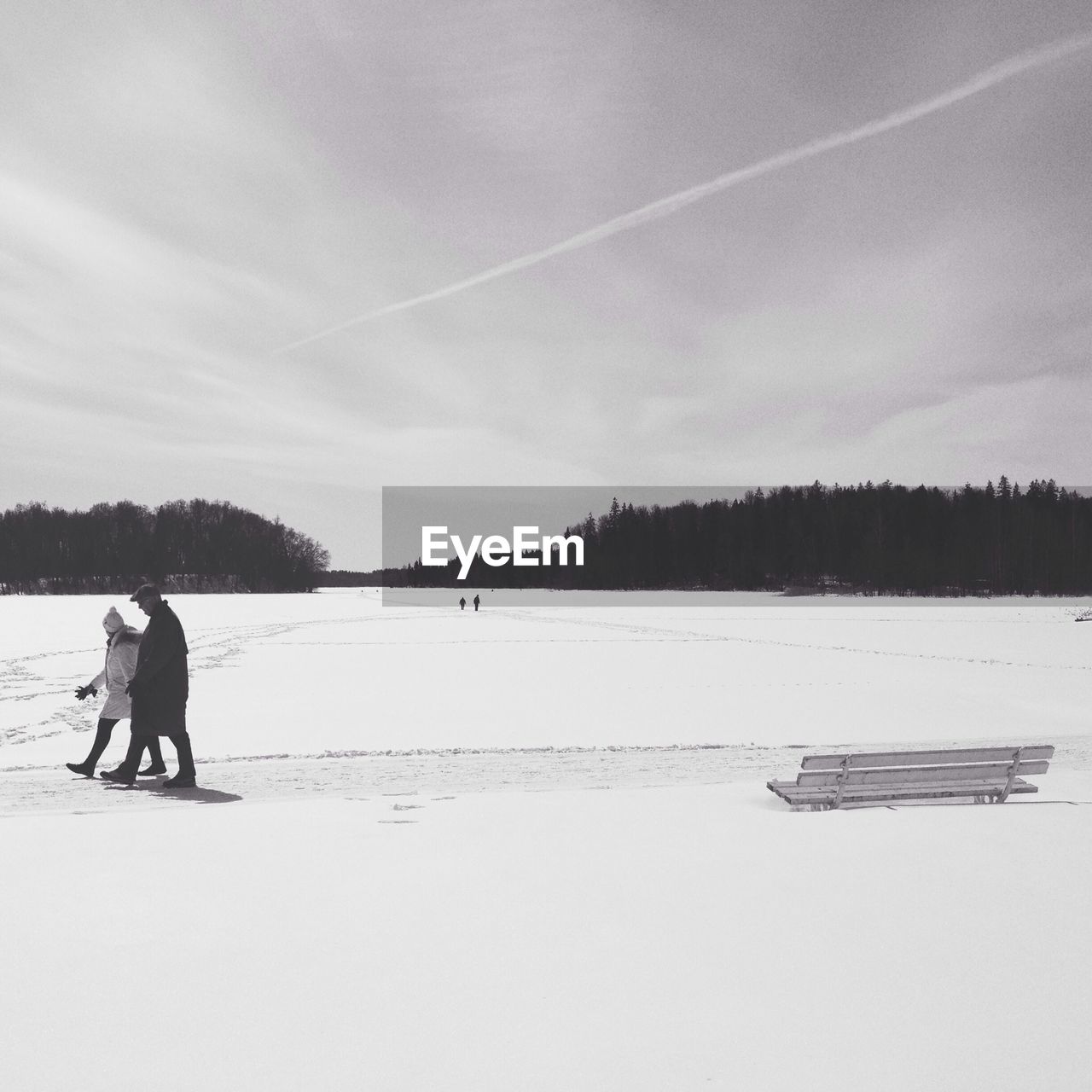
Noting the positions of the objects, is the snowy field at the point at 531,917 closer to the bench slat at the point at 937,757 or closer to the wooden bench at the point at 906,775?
the wooden bench at the point at 906,775

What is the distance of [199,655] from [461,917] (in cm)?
1740

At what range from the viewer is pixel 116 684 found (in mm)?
7684

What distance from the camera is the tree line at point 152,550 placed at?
4360 inches

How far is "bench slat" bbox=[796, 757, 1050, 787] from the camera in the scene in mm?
6527

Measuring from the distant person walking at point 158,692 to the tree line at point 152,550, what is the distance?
108 metres

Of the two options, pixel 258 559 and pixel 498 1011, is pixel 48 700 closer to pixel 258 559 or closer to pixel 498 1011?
pixel 498 1011

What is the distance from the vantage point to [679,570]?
4483 inches

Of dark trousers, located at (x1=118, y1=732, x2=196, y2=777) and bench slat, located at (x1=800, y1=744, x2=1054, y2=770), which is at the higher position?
bench slat, located at (x1=800, y1=744, x2=1054, y2=770)

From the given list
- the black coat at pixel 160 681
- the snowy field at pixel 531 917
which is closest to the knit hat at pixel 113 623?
the black coat at pixel 160 681

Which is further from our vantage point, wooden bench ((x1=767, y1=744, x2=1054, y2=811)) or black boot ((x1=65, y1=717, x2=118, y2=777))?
black boot ((x1=65, y1=717, x2=118, y2=777))

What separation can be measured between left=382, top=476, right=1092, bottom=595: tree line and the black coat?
228 ft

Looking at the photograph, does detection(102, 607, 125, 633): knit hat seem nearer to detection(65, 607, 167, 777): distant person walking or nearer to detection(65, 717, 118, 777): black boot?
detection(65, 607, 167, 777): distant person walking

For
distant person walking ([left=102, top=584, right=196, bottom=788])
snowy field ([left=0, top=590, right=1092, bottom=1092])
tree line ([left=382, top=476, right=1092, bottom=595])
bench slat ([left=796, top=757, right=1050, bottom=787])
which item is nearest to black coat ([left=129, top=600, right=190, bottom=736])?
distant person walking ([left=102, top=584, right=196, bottom=788])

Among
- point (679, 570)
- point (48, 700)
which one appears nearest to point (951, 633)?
point (48, 700)
